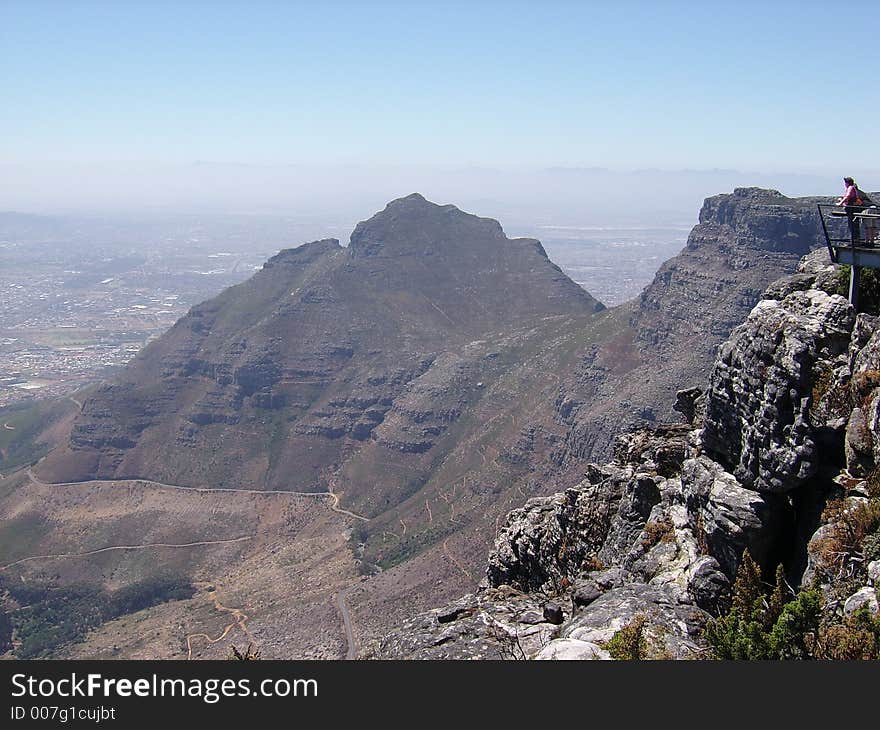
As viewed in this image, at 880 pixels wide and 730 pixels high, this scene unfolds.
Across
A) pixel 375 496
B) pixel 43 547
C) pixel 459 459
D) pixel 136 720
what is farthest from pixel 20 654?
pixel 136 720

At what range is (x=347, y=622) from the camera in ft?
387

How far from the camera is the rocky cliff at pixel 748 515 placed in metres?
18.4

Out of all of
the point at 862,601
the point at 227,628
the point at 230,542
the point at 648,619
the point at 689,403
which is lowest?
the point at 230,542

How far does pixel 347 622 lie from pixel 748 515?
349ft

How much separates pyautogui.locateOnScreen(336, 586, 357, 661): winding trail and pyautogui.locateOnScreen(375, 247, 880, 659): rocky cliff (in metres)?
81.3

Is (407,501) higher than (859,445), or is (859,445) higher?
(859,445)

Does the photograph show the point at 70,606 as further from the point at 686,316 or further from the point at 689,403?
the point at 689,403

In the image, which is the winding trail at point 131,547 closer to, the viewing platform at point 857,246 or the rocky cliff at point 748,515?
the rocky cliff at point 748,515

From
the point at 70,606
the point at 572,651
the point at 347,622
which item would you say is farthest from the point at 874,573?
the point at 70,606

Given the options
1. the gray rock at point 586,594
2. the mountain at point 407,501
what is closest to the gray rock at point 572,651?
the gray rock at point 586,594

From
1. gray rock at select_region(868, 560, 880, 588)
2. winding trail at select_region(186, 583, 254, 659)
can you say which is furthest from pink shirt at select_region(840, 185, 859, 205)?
winding trail at select_region(186, 583, 254, 659)

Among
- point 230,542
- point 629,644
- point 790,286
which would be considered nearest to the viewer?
point 629,644

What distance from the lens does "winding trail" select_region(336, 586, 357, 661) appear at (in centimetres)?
10674

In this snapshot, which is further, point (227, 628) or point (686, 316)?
point (686, 316)
